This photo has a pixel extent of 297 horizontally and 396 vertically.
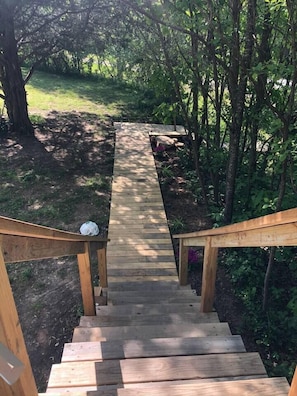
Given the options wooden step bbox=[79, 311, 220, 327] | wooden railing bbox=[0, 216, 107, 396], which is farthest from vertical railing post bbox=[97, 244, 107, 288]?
wooden railing bbox=[0, 216, 107, 396]

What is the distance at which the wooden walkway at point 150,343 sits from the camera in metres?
1.81

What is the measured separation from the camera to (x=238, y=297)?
168 inches

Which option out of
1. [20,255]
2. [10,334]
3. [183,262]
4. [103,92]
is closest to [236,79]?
[183,262]

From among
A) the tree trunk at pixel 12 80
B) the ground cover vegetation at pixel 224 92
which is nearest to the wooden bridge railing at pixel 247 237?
the ground cover vegetation at pixel 224 92

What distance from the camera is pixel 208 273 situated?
2.85 m

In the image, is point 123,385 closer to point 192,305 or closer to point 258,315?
point 192,305

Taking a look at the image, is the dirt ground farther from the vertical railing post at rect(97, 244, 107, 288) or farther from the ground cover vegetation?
the vertical railing post at rect(97, 244, 107, 288)

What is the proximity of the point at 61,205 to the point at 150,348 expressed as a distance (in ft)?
14.1

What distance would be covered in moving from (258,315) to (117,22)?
23.0ft

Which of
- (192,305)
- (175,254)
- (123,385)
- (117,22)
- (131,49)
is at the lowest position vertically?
(175,254)

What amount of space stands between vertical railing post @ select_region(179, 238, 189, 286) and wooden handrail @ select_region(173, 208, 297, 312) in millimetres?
239

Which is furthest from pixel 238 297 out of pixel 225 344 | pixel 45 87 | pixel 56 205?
pixel 45 87

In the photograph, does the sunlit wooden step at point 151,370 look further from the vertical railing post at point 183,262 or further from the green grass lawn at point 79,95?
the green grass lawn at point 79,95

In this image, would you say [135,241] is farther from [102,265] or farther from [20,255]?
[20,255]
